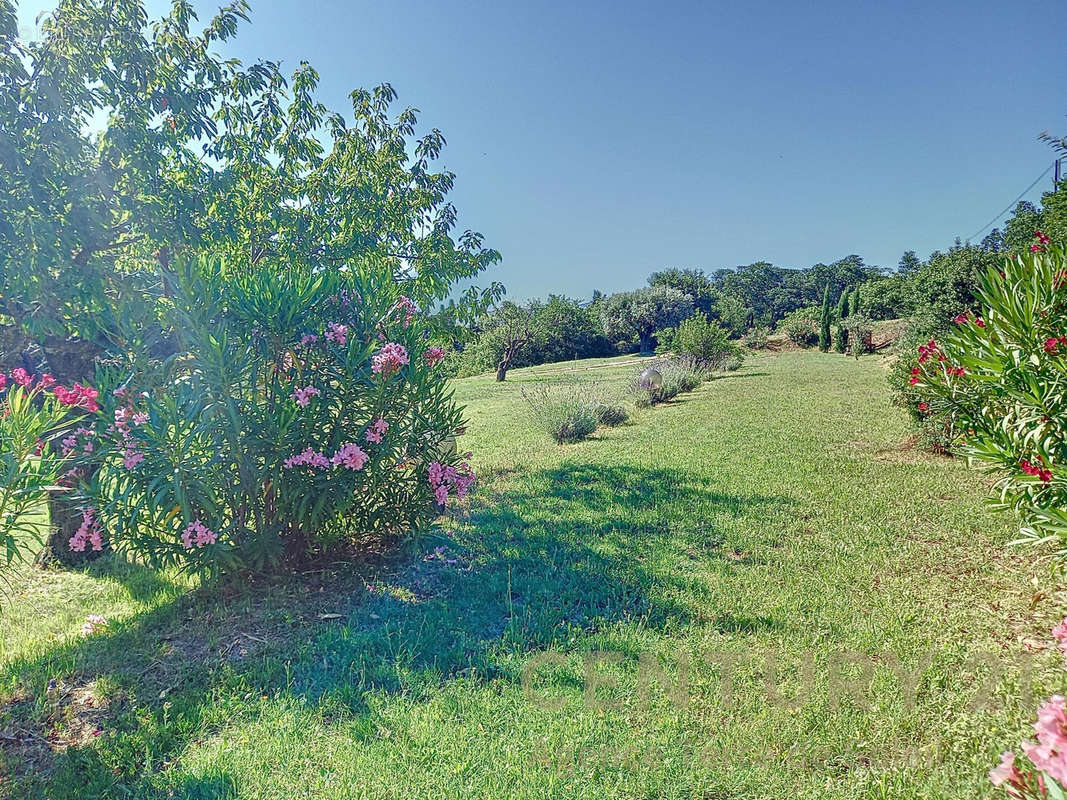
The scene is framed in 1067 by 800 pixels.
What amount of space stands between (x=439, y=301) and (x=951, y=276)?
12003 mm

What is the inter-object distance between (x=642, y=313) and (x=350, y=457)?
3868 centimetres

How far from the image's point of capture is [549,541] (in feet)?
14.6

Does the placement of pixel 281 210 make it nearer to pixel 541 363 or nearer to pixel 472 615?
pixel 472 615

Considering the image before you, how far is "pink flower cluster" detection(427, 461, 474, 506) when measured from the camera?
3711mm

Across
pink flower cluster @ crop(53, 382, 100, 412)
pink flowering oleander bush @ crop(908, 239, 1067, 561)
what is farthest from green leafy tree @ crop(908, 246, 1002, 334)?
pink flower cluster @ crop(53, 382, 100, 412)

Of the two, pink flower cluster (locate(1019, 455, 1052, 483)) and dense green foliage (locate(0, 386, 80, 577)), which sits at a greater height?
dense green foliage (locate(0, 386, 80, 577))

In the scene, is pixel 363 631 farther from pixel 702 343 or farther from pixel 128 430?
pixel 702 343

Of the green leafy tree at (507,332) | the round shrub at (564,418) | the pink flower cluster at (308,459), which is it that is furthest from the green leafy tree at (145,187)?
the green leafy tree at (507,332)

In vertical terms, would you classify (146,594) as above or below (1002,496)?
below

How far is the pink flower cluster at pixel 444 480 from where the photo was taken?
3711 mm

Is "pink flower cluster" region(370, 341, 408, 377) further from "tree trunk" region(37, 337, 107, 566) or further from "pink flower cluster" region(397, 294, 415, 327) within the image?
"tree trunk" region(37, 337, 107, 566)

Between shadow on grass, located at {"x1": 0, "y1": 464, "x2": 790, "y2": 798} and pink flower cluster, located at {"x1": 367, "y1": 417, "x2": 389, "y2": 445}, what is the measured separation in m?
0.97

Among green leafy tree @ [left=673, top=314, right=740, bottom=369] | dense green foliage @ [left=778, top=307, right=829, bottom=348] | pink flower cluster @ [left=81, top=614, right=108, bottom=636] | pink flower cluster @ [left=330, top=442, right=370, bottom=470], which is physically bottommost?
pink flower cluster @ [left=81, top=614, right=108, bottom=636]

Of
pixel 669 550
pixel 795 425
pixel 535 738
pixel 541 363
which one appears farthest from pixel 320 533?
pixel 541 363
